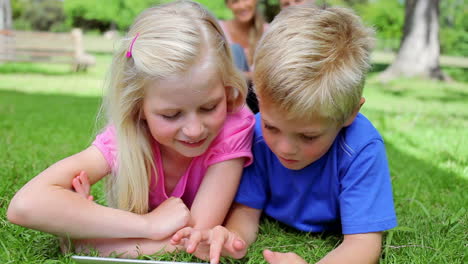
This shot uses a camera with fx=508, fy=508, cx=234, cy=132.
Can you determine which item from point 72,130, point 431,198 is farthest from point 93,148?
point 72,130

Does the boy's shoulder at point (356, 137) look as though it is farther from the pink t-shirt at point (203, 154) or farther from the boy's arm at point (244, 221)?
the boy's arm at point (244, 221)

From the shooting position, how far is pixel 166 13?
1735 millimetres

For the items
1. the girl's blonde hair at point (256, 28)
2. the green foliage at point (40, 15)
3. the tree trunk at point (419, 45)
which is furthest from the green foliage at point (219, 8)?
the girl's blonde hair at point (256, 28)

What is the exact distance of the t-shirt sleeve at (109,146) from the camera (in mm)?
1777

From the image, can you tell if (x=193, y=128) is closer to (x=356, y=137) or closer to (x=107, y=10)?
(x=356, y=137)

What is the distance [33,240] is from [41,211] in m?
0.22

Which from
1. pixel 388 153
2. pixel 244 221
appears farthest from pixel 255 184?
pixel 388 153

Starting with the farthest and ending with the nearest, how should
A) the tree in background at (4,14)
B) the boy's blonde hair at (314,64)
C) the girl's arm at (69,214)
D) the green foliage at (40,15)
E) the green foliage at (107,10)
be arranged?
the green foliage at (40,15), the green foliage at (107,10), the tree in background at (4,14), the girl's arm at (69,214), the boy's blonde hair at (314,64)

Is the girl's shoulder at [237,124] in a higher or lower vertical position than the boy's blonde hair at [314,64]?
lower

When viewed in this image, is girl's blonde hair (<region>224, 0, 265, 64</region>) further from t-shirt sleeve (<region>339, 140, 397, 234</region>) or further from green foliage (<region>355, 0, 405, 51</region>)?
green foliage (<region>355, 0, 405, 51</region>)

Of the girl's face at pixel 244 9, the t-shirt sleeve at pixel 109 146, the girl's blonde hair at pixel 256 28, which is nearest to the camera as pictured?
the t-shirt sleeve at pixel 109 146

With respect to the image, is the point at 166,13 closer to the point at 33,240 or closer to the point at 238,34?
the point at 33,240

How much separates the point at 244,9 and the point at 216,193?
8.09 feet

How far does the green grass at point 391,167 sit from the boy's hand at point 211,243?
5 cm
